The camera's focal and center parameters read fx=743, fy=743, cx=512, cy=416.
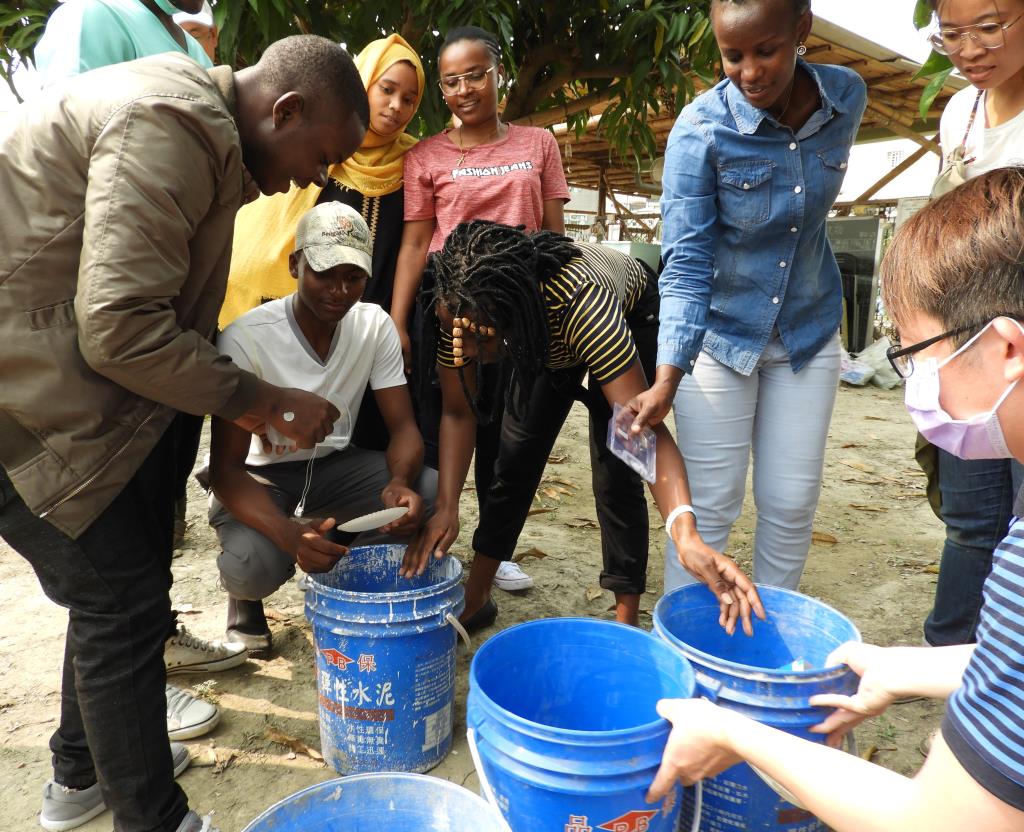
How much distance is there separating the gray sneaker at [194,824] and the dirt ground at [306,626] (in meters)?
0.18

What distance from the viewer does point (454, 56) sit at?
9.78 feet

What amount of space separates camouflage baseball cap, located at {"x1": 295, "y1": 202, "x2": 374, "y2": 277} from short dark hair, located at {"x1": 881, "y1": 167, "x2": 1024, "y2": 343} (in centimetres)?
164

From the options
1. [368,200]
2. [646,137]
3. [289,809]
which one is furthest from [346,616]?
[646,137]

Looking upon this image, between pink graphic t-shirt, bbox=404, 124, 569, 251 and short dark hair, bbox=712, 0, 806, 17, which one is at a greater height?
short dark hair, bbox=712, 0, 806, 17

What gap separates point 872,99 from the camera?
706 cm

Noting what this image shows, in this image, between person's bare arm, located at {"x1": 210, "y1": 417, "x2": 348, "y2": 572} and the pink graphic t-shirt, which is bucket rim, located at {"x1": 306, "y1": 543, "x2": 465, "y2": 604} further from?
the pink graphic t-shirt

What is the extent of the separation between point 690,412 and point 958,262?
126 centimetres

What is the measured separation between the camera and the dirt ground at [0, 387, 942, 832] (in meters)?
2.23

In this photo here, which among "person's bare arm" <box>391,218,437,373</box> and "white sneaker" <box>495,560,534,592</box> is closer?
"person's bare arm" <box>391,218,437,373</box>

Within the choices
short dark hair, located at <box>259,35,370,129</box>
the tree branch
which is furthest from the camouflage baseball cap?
the tree branch

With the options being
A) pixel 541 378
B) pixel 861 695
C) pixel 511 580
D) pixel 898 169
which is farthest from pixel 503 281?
pixel 898 169

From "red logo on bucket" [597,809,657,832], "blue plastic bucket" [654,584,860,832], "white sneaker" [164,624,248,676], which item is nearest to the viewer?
"red logo on bucket" [597,809,657,832]

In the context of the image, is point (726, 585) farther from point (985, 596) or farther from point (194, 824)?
point (194, 824)

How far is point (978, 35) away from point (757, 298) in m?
0.90
